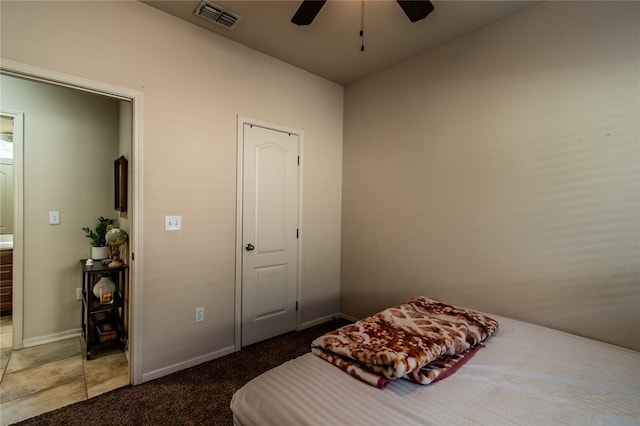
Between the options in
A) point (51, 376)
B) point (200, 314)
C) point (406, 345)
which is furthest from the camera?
point (200, 314)

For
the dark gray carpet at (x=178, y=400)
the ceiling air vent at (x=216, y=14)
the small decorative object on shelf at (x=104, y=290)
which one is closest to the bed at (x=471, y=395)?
the dark gray carpet at (x=178, y=400)

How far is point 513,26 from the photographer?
7.06 ft

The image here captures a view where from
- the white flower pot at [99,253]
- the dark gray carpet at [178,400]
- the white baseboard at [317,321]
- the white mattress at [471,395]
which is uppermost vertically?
the white flower pot at [99,253]

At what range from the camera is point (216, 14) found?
2199 millimetres

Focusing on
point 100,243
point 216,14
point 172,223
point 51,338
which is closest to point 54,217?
point 100,243

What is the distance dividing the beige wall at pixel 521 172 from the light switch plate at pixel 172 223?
1867 millimetres

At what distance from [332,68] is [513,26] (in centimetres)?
158

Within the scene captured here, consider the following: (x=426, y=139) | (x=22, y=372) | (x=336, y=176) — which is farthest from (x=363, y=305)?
(x=22, y=372)

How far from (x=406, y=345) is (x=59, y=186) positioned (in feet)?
11.4

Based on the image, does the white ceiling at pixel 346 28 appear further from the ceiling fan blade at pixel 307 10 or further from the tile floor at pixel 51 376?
the tile floor at pixel 51 376

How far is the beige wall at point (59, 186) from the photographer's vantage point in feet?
8.98

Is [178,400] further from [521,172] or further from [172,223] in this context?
[521,172]

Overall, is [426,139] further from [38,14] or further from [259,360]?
[38,14]

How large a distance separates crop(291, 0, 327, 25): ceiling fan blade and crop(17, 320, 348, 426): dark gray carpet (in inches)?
97.9
